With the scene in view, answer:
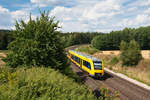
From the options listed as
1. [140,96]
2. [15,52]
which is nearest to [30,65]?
[15,52]

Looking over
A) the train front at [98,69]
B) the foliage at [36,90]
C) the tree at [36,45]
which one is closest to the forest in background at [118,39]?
the train front at [98,69]

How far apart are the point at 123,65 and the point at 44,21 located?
27.3 metres

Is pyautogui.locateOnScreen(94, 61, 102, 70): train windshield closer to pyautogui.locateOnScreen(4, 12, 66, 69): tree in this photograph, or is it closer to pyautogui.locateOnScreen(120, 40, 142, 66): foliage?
pyautogui.locateOnScreen(4, 12, 66, 69): tree

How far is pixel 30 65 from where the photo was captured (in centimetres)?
797

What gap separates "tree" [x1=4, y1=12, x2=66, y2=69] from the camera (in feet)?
26.3

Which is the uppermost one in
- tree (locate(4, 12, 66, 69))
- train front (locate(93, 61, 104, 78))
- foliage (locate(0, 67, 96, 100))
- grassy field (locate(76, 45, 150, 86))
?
tree (locate(4, 12, 66, 69))

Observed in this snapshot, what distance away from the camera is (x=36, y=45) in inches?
316

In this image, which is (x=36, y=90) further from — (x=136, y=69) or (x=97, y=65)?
(x=136, y=69)

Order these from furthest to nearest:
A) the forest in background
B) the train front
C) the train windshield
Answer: the forest in background → the train windshield → the train front

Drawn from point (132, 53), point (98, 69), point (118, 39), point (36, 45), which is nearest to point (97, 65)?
point (98, 69)

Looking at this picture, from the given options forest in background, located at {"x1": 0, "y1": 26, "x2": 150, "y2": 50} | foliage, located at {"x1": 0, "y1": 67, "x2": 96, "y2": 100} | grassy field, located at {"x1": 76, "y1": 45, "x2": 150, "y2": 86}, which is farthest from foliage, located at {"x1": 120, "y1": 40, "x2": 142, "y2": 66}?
forest in background, located at {"x1": 0, "y1": 26, "x2": 150, "y2": 50}

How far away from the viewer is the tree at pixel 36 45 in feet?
26.3

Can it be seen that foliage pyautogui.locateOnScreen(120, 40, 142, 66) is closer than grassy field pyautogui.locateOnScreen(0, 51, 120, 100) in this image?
No

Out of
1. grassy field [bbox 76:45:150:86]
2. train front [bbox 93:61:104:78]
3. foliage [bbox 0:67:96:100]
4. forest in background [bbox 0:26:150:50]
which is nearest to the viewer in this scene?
foliage [bbox 0:67:96:100]
